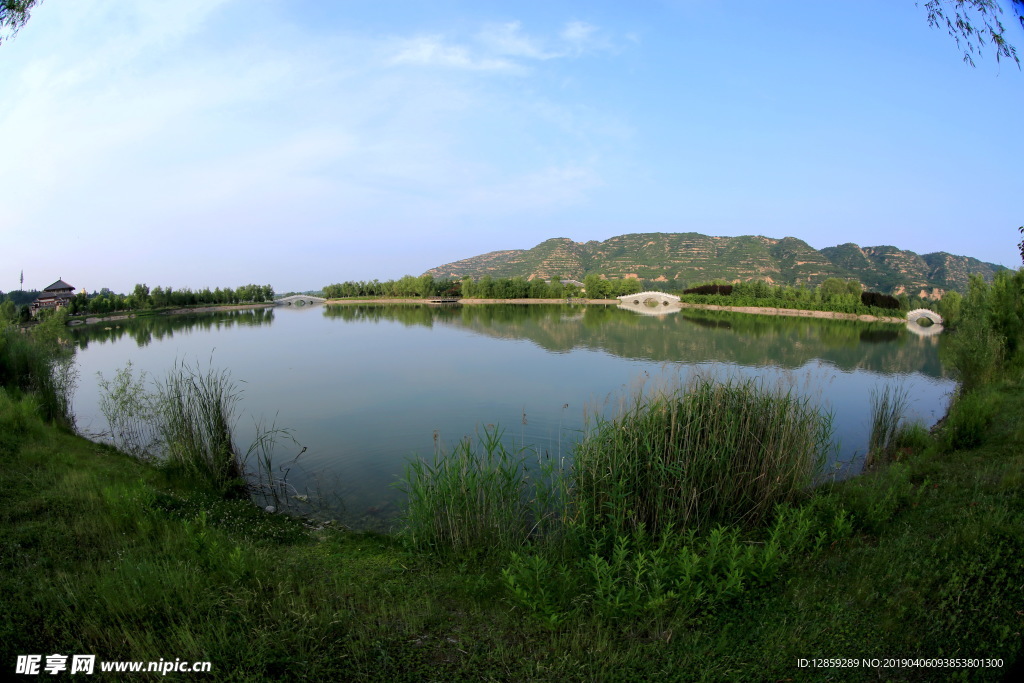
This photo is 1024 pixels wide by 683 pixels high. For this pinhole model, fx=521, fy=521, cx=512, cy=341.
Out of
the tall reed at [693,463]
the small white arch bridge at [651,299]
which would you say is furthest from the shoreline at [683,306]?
the tall reed at [693,463]

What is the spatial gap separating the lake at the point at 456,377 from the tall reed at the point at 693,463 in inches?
18.8

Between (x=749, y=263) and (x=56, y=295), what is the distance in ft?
468

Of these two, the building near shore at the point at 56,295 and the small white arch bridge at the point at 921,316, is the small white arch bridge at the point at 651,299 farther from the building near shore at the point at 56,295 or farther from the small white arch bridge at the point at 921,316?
the building near shore at the point at 56,295

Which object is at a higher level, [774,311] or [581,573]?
[774,311]

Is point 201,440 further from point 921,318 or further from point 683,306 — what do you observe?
point 683,306

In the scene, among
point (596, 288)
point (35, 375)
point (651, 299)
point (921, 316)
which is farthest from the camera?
point (596, 288)

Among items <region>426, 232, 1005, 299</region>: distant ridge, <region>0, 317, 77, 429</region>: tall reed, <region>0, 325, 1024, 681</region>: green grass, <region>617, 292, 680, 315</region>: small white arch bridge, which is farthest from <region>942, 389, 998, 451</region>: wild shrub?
<region>426, 232, 1005, 299</region>: distant ridge

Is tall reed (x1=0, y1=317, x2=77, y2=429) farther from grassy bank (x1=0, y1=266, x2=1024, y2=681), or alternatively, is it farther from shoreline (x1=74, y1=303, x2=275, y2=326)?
shoreline (x1=74, y1=303, x2=275, y2=326)

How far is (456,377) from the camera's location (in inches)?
707

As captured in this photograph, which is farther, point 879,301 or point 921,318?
point 879,301

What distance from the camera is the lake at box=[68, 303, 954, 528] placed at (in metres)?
9.56

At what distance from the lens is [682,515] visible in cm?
550

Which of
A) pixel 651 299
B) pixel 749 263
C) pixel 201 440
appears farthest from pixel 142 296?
pixel 749 263

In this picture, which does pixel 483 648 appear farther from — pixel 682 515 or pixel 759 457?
pixel 759 457
